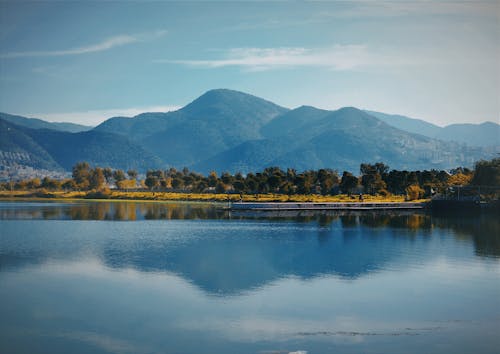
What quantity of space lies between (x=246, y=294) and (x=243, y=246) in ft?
71.4

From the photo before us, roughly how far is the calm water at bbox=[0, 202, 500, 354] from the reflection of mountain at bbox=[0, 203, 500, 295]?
0.61 ft

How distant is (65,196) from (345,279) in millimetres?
163187

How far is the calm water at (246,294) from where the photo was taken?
24.7m

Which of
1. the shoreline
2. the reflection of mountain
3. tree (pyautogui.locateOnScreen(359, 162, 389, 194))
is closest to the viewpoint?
the reflection of mountain

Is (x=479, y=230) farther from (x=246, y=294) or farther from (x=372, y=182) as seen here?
(x=372, y=182)

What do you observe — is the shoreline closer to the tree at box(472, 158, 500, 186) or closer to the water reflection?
the tree at box(472, 158, 500, 186)

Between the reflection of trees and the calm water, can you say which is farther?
the reflection of trees

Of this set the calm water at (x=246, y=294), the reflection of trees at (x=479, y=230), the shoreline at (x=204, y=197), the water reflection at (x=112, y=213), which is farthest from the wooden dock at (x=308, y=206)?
the calm water at (x=246, y=294)

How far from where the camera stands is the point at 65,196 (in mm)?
186250

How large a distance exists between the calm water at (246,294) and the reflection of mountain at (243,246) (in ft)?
0.61

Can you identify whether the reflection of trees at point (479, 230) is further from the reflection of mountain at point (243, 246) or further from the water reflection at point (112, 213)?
the water reflection at point (112, 213)

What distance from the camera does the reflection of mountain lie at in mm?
41250

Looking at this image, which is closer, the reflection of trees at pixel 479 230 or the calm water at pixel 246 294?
the calm water at pixel 246 294

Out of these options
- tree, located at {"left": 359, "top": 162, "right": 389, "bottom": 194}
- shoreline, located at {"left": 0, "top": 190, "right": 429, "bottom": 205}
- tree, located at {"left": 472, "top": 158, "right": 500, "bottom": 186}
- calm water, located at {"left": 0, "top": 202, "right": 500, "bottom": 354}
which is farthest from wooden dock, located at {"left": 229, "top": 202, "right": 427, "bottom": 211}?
calm water, located at {"left": 0, "top": 202, "right": 500, "bottom": 354}
